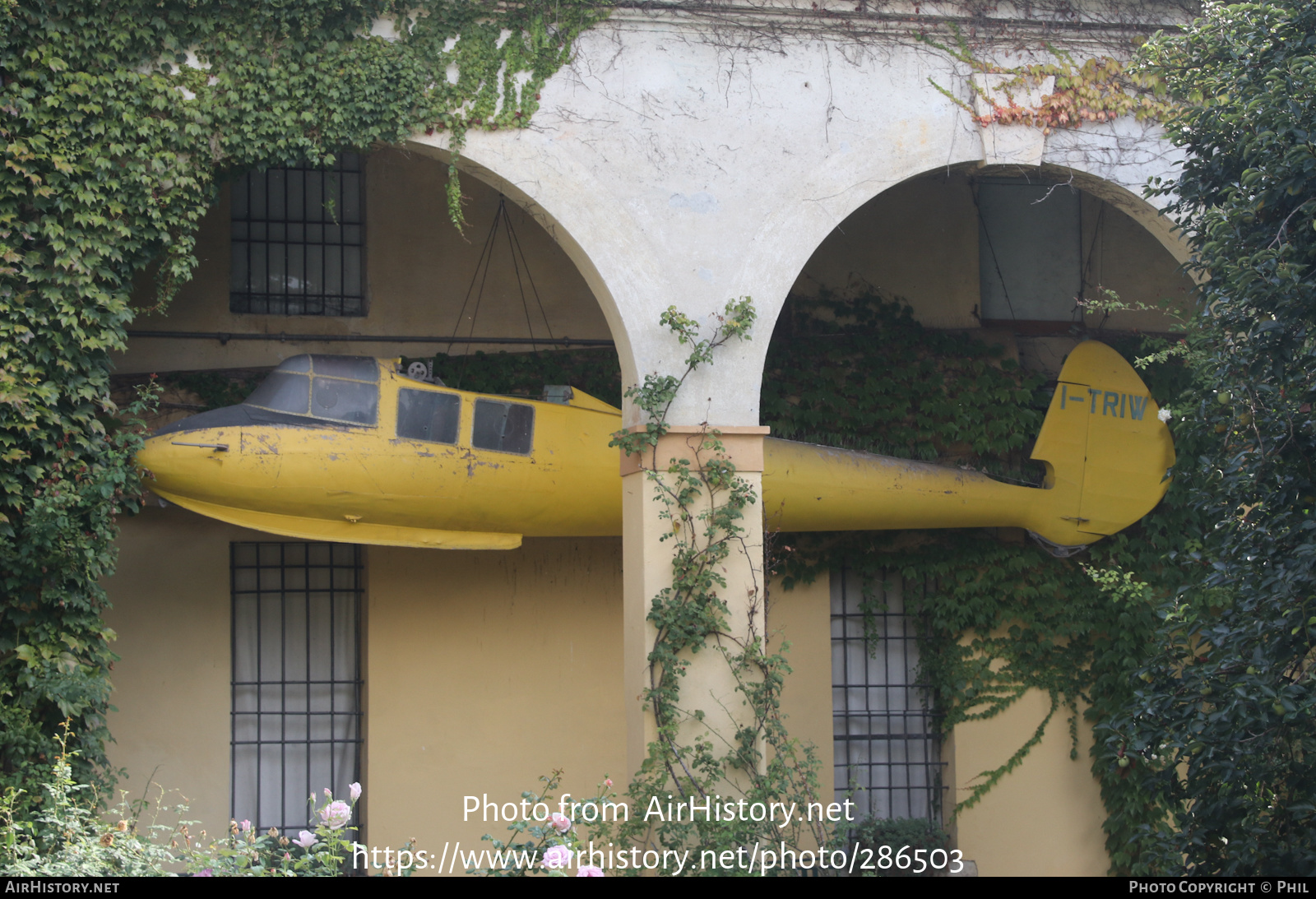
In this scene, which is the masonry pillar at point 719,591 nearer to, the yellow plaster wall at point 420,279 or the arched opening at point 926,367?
the arched opening at point 926,367

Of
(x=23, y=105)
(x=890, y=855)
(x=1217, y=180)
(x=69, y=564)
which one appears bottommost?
(x=890, y=855)

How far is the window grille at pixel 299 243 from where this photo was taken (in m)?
9.91

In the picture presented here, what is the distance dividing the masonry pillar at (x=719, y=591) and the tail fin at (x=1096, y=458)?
3.88 meters

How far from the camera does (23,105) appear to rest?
6.66 metres

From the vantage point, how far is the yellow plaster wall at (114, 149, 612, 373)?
382 inches

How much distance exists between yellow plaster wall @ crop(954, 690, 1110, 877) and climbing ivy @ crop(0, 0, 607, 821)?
673cm

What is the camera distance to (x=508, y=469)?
8.63 metres

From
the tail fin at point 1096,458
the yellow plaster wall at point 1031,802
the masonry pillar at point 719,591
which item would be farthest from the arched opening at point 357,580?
the tail fin at point 1096,458

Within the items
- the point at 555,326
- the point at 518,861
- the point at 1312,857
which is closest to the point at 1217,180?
the point at 1312,857

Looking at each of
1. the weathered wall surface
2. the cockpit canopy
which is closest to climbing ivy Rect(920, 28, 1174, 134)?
the weathered wall surface

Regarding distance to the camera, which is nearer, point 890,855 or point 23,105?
point 23,105

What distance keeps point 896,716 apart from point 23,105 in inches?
326

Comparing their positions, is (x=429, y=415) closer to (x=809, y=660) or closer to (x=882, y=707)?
(x=809, y=660)
